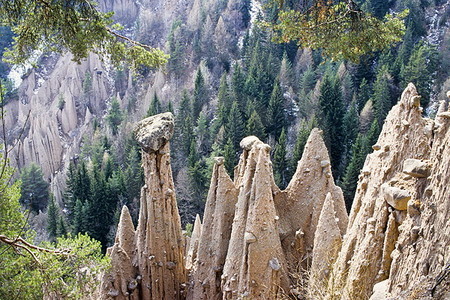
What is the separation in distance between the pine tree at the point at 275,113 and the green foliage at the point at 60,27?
2189cm

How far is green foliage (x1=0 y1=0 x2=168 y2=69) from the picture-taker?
5673mm

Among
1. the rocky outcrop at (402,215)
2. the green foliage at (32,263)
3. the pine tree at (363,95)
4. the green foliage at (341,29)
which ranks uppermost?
the green foliage at (341,29)

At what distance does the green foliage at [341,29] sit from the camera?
263 inches

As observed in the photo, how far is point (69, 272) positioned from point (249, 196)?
321cm

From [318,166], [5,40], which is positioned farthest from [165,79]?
[318,166]

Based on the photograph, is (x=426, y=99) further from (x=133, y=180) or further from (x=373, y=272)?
(x=373, y=272)

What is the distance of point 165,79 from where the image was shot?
43000mm

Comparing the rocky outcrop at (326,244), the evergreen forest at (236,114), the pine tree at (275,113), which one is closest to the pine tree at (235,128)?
the evergreen forest at (236,114)

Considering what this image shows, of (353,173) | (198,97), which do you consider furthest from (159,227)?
(198,97)

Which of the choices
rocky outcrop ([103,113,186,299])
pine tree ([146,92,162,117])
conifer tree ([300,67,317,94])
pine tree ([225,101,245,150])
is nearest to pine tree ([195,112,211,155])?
pine tree ([225,101,245,150])

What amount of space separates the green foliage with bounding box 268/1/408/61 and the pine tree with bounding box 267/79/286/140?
20990mm

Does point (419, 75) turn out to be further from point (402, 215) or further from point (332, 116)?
point (402, 215)

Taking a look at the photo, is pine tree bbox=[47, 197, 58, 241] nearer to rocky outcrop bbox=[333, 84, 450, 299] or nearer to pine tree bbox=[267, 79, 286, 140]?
pine tree bbox=[267, 79, 286, 140]

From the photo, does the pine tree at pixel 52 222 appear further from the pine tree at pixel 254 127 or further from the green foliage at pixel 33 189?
the pine tree at pixel 254 127
